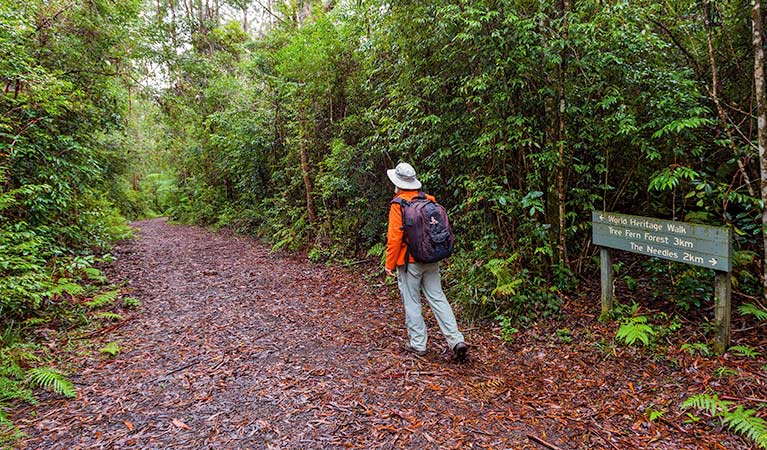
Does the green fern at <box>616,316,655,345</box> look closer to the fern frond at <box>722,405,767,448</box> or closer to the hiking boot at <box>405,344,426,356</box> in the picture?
the fern frond at <box>722,405,767,448</box>

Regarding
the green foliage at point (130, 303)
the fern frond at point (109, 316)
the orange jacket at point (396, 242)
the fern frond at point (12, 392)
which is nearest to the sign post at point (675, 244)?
the orange jacket at point (396, 242)

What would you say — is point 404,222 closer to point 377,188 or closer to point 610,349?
point 610,349

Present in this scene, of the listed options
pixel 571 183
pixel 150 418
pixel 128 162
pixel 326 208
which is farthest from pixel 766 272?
pixel 128 162

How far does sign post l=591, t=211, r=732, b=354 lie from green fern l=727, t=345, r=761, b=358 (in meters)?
0.07

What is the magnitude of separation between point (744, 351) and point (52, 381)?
6.37 m

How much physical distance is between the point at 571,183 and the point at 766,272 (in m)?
2.11

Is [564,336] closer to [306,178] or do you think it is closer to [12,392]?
[12,392]

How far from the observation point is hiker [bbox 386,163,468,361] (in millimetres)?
4117

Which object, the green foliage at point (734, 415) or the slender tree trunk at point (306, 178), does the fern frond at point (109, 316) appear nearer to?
the slender tree trunk at point (306, 178)

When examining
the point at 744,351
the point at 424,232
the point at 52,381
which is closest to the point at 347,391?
the point at 424,232

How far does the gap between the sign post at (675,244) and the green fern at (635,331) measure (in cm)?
33

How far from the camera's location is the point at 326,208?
952 centimetres

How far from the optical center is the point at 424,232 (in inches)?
158

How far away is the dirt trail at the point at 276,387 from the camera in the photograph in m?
2.96
